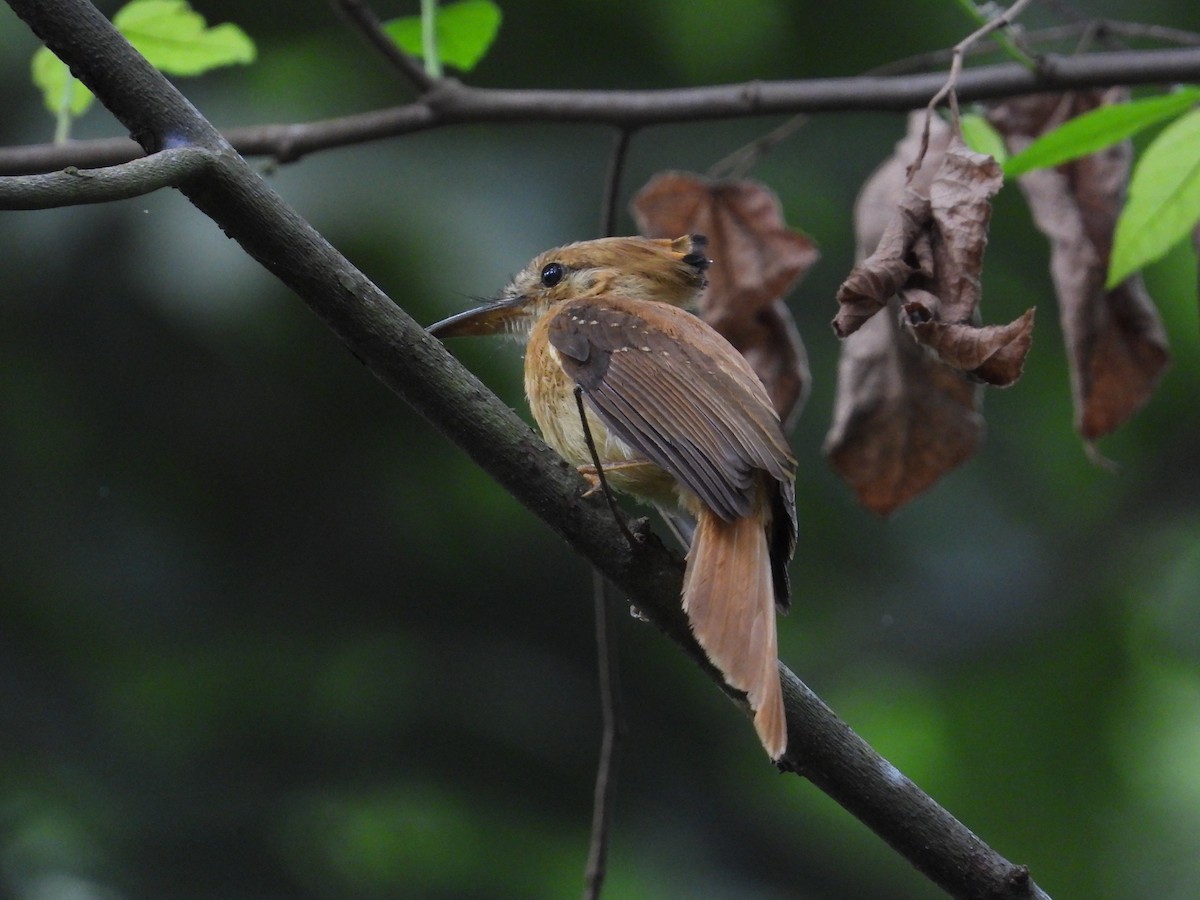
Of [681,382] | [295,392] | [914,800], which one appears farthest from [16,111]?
[914,800]

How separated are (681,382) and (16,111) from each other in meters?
3.38

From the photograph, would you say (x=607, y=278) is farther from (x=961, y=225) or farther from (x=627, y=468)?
(x=961, y=225)

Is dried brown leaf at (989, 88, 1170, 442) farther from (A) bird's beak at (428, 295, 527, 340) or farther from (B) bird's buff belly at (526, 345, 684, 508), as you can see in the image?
(A) bird's beak at (428, 295, 527, 340)

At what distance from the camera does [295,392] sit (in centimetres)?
481

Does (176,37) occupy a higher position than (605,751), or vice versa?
(176,37)

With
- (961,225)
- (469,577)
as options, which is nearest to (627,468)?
(961,225)

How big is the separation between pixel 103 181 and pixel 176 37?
49.5 inches

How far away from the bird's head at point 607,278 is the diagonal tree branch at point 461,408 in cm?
115

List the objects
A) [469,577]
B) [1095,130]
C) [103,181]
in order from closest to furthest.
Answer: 1. [103,181]
2. [1095,130]
3. [469,577]

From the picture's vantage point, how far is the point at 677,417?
7.70 feet

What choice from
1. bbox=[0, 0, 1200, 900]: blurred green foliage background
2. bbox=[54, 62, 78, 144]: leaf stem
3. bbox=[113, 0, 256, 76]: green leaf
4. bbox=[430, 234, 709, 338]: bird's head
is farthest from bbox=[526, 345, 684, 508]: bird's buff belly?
bbox=[0, 0, 1200, 900]: blurred green foliage background

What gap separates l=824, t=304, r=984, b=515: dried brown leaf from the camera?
2721 millimetres

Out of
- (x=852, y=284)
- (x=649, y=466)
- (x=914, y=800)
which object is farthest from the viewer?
(x=649, y=466)

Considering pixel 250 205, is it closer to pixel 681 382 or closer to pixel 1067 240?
pixel 681 382
